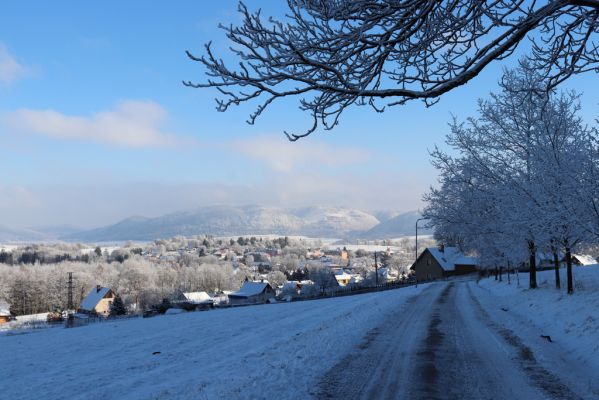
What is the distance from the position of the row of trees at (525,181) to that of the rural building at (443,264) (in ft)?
209

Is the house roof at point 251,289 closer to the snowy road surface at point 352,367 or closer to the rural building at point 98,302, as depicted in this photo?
the rural building at point 98,302

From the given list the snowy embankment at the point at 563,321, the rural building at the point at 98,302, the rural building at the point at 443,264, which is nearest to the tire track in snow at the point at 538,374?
the snowy embankment at the point at 563,321

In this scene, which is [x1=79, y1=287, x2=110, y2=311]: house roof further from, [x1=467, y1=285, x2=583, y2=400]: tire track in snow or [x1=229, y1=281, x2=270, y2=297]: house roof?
[x1=467, y1=285, x2=583, y2=400]: tire track in snow

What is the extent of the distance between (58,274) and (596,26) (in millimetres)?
123910

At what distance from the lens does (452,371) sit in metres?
9.34

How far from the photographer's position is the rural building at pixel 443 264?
87562mm

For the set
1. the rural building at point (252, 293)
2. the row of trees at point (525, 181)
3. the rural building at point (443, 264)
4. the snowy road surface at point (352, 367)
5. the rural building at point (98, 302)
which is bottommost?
the rural building at point (98, 302)

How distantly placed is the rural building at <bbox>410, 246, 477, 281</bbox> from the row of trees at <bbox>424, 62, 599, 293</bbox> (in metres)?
63.6

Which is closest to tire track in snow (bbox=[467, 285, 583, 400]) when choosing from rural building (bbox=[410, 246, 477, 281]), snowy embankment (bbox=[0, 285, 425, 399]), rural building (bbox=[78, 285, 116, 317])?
snowy embankment (bbox=[0, 285, 425, 399])

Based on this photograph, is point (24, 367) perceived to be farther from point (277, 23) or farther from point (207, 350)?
point (277, 23)

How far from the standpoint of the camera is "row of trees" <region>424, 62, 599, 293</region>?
14.4 m

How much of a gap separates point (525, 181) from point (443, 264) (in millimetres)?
72653

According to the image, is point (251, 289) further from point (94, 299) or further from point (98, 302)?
point (94, 299)

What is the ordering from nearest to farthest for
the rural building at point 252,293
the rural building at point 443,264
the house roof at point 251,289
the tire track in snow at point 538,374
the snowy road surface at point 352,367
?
the tire track in snow at point 538,374, the snowy road surface at point 352,367, the rural building at point 252,293, the house roof at point 251,289, the rural building at point 443,264
